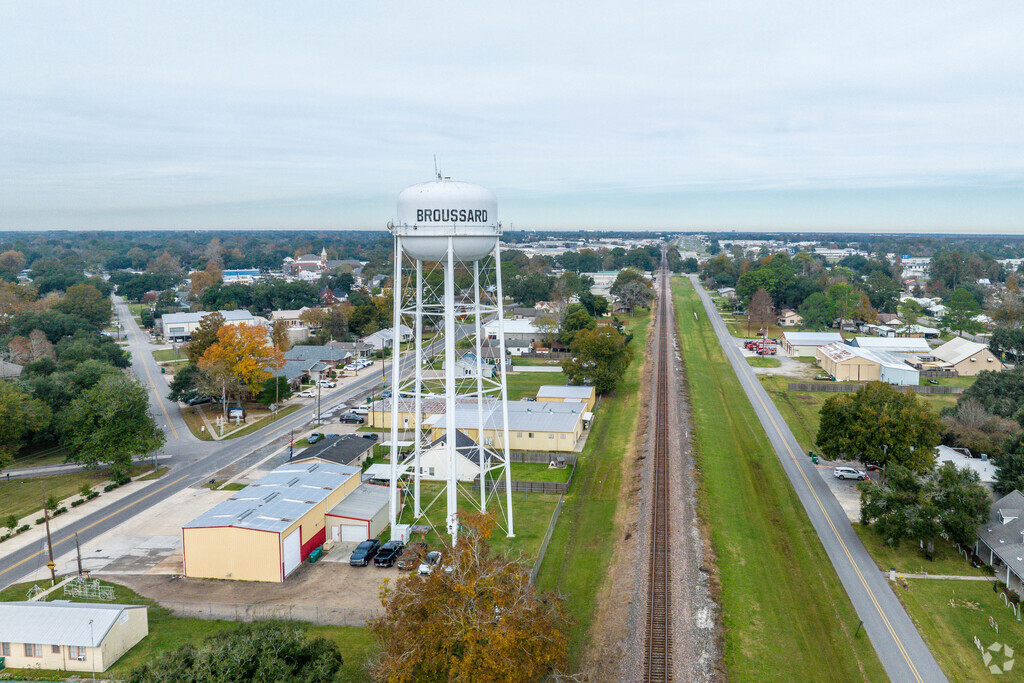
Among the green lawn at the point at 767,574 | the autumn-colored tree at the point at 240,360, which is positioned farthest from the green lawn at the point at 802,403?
the autumn-colored tree at the point at 240,360

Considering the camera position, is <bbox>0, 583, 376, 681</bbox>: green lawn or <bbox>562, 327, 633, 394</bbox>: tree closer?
<bbox>0, 583, 376, 681</bbox>: green lawn

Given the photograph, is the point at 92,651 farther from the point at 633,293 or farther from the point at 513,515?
the point at 633,293

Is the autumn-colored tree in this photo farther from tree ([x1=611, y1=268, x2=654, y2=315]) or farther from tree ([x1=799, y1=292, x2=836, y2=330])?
tree ([x1=799, y1=292, x2=836, y2=330])

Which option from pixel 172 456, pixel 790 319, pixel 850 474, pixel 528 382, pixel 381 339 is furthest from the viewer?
pixel 790 319

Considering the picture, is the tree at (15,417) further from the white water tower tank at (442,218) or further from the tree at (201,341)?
the white water tower tank at (442,218)

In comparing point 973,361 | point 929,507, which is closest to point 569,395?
point 929,507

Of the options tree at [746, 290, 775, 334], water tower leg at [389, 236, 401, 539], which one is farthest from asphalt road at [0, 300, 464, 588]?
tree at [746, 290, 775, 334]
